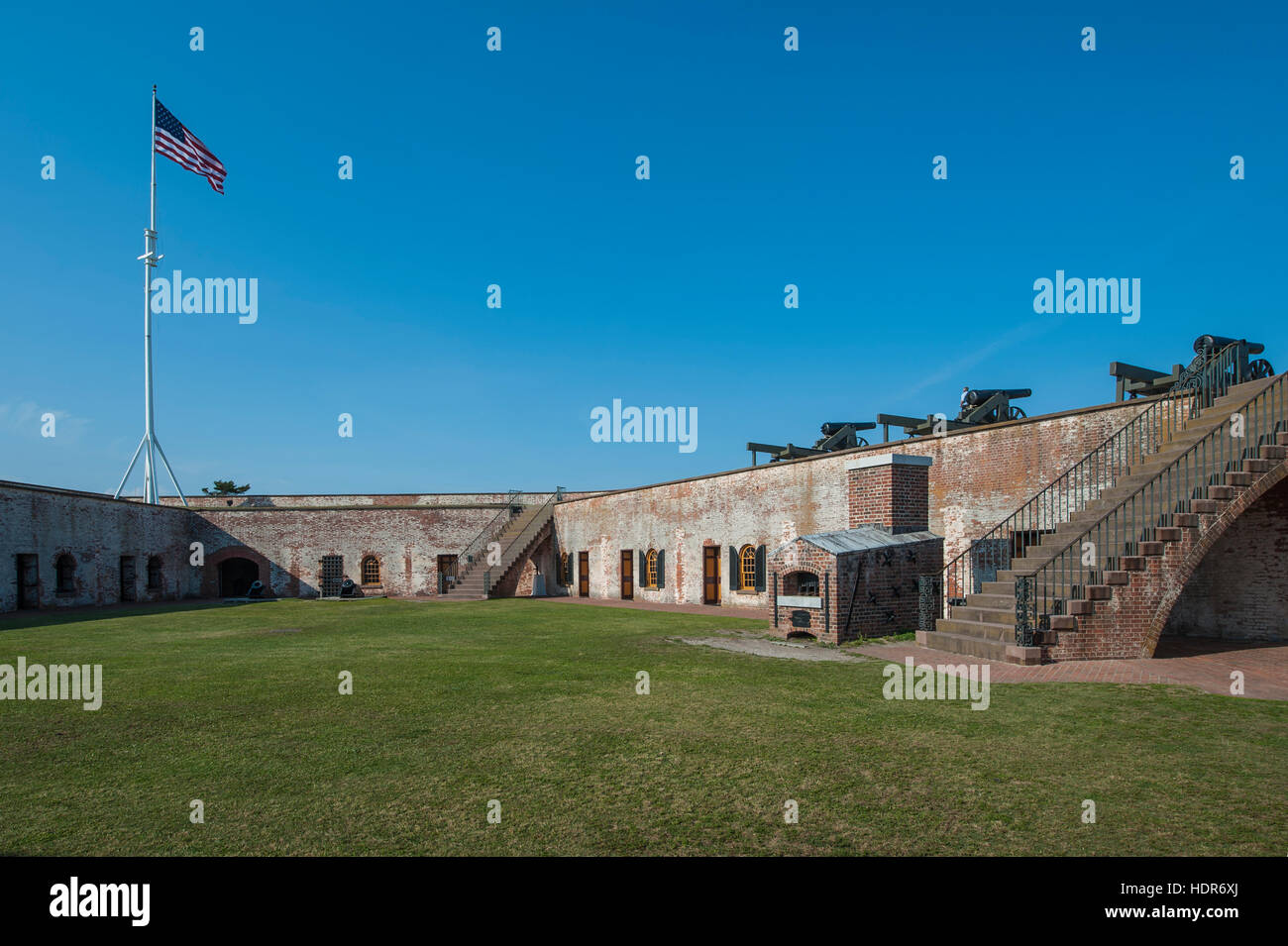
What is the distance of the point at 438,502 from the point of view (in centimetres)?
3816

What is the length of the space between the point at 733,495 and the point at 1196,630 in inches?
443

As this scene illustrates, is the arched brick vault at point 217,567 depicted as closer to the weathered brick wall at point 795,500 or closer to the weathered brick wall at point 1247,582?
the weathered brick wall at point 795,500

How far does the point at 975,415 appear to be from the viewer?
16.6 meters

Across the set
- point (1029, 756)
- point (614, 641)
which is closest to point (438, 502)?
point (614, 641)

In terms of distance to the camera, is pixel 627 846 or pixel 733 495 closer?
pixel 627 846

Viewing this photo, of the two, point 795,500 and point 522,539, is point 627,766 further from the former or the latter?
point 522,539

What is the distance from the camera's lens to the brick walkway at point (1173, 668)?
26.7ft

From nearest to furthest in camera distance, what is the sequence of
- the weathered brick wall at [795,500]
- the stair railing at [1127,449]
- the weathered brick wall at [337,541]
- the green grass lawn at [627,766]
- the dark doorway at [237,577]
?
the green grass lawn at [627,766]
the stair railing at [1127,449]
the weathered brick wall at [795,500]
the weathered brick wall at [337,541]
the dark doorway at [237,577]

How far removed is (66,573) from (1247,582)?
31349 mm

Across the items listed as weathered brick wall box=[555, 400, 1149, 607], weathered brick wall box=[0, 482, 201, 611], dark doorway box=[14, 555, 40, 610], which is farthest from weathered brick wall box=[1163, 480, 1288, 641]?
dark doorway box=[14, 555, 40, 610]

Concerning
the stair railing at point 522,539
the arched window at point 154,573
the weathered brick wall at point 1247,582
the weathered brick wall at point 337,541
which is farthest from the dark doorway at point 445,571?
the weathered brick wall at point 1247,582

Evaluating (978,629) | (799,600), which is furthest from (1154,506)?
(799,600)

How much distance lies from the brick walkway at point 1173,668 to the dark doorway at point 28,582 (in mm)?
24660

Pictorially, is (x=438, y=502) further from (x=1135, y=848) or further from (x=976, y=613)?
(x=1135, y=848)
